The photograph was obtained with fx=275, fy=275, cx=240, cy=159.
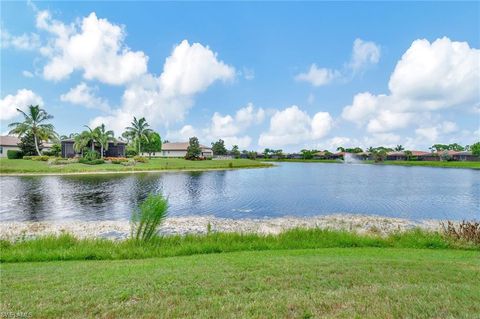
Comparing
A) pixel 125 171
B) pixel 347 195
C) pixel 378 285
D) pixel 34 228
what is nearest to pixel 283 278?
pixel 378 285

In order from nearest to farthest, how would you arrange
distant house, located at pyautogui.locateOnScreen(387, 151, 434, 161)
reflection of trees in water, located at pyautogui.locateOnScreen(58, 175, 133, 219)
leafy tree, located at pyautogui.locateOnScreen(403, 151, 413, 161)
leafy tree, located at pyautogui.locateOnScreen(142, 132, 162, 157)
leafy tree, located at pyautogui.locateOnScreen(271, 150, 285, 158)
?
reflection of trees in water, located at pyautogui.locateOnScreen(58, 175, 133, 219)
leafy tree, located at pyautogui.locateOnScreen(142, 132, 162, 157)
leafy tree, located at pyautogui.locateOnScreen(403, 151, 413, 161)
distant house, located at pyautogui.locateOnScreen(387, 151, 434, 161)
leafy tree, located at pyautogui.locateOnScreen(271, 150, 285, 158)

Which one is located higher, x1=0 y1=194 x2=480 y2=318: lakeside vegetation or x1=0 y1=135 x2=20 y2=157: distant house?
x1=0 y1=135 x2=20 y2=157: distant house

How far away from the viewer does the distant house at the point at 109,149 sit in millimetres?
64125

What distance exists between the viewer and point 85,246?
9742mm

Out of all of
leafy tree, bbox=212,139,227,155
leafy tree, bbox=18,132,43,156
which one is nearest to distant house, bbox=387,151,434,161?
leafy tree, bbox=212,139,227,155

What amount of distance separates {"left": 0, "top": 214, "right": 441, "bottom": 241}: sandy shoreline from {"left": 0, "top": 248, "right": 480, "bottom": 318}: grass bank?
7.80 m

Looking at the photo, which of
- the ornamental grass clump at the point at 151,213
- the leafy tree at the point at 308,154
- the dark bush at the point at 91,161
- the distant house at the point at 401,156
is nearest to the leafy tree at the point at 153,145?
the dark bush at the point at 91,161

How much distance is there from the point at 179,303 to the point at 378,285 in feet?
11.4

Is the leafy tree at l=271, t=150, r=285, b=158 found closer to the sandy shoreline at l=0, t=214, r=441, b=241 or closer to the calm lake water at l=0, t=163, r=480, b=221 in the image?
the calm lake water at l=0, t=163, r=480, b=221

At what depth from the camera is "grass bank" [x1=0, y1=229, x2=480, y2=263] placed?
8695 mm

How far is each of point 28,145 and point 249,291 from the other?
2881 inches

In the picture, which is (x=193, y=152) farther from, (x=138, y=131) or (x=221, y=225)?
(x=221, y=225)

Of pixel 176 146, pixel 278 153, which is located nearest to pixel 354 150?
pixel 278 153

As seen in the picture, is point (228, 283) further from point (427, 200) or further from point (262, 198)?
point (427, 200)
